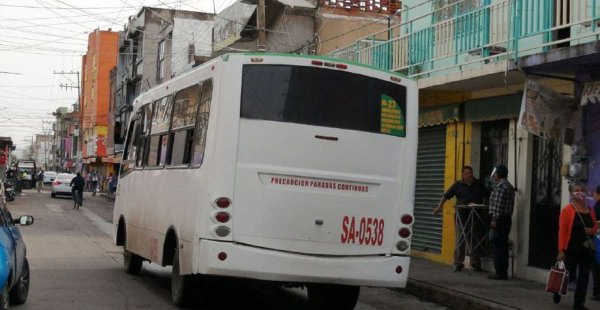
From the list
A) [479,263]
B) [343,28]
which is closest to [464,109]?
[479,263]

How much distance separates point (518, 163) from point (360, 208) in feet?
18.9

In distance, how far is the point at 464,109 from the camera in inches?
602

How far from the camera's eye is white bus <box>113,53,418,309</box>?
27.9ft

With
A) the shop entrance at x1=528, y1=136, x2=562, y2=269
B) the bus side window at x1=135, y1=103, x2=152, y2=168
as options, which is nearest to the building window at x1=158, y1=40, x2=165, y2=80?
the bus side window at x1=135, y1=103, x2=152, y2=168

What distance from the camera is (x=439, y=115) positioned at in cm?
1616

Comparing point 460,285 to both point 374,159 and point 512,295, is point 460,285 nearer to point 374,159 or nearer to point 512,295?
point 512,295

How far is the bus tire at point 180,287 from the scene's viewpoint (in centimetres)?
953

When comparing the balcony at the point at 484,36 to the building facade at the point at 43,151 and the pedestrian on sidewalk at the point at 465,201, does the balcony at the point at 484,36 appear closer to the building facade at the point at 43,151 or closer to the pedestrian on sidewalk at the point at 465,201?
the pedestrian on sidewalk at the point at 465,201

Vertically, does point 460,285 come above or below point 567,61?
below

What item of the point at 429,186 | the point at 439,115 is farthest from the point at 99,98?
the point at 439,115

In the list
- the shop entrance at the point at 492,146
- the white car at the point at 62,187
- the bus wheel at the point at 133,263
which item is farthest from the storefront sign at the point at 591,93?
the white car at the point at 62,187

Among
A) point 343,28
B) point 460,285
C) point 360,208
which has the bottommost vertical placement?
point 460,285

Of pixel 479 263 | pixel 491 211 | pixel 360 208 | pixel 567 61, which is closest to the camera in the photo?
pixel 360 208

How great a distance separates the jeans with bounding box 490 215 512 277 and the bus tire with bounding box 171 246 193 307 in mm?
5681
